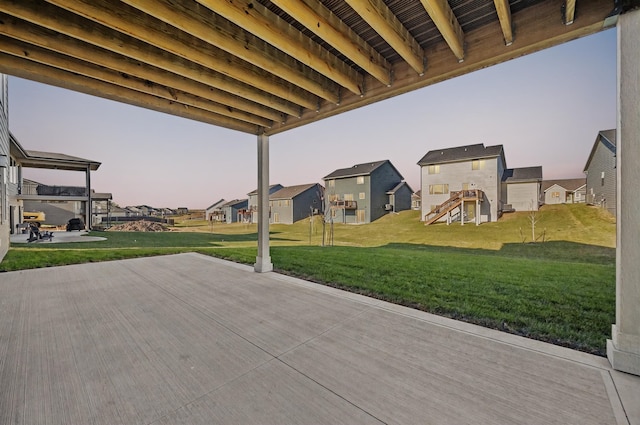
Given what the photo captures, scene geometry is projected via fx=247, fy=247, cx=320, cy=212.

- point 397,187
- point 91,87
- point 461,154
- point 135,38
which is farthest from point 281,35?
point 397,187

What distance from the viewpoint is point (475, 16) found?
7.48ft

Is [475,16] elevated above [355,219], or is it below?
above

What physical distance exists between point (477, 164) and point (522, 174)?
18.8ft

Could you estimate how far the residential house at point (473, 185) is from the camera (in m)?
17.2

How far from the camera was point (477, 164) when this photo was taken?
59.2 feet

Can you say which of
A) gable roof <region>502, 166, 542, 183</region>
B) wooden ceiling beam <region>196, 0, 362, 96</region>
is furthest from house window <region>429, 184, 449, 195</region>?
wooden ceiling beam <region>196, 0, 362, 96</region>

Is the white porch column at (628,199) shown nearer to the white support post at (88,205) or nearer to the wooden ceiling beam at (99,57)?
the wooden ceiling beam at (99,57)

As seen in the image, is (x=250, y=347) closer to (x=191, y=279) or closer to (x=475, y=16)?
(x=191, y=279)

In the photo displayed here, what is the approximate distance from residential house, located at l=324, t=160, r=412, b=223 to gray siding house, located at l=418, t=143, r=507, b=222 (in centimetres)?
444

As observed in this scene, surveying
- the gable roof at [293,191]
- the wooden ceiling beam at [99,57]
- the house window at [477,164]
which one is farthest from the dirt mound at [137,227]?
the house window at [477,164]

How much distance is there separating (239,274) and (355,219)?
19.4 m

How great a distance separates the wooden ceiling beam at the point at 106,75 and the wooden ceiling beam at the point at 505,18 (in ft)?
11.4

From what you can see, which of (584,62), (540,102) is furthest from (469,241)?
(584,62)

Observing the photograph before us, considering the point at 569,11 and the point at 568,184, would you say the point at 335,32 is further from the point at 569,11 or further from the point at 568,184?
the point at 568,184
